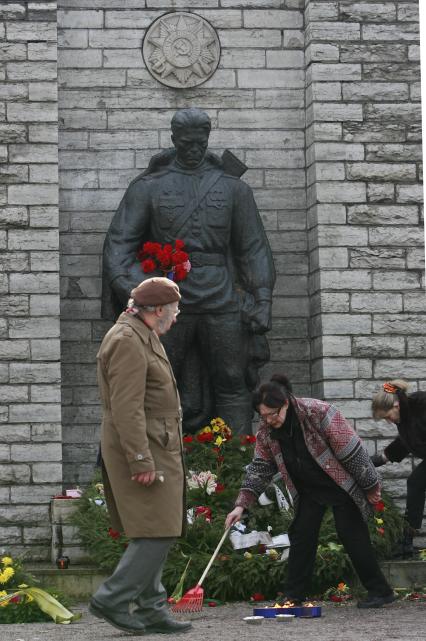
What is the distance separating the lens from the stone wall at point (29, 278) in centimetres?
1006

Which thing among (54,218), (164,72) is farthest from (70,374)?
(164,72)

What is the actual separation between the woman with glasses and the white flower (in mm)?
1551

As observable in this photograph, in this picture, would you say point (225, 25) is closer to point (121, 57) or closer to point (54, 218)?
point (121, 57)

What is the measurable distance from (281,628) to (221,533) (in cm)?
186

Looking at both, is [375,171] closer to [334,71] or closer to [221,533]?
[334,71]

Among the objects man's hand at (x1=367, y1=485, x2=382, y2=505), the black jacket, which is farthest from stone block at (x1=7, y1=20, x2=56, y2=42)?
man's hand at (x1=367, y1=485, x2=382, y2=505)

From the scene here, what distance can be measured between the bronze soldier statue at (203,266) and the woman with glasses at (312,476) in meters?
2.67

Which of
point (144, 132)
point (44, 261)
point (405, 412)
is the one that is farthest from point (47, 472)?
point (405, 412)

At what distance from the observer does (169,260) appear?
33.0 feet

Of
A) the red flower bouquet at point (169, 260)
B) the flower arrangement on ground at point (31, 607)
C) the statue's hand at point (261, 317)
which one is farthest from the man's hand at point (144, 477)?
the statue's hand at point (261, 317)

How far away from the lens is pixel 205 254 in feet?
34.0

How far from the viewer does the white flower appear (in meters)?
9.20

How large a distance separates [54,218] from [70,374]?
1.30 m

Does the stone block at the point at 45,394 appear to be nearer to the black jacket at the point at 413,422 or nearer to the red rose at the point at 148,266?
the red rose at the point at 148,266
